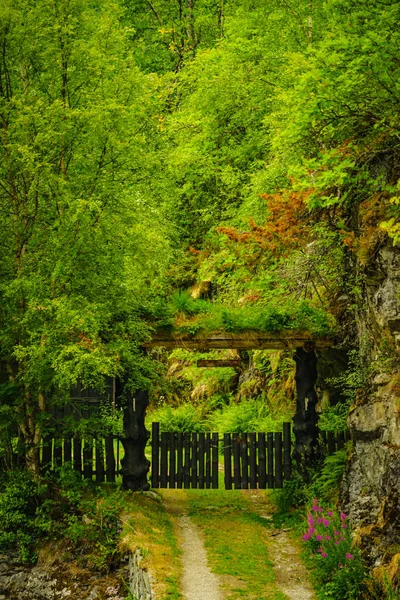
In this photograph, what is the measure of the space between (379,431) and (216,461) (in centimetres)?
543

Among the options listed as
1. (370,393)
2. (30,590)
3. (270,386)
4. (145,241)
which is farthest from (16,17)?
(270,386)

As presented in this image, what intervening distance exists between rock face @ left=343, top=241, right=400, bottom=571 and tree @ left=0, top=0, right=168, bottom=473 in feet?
16.0

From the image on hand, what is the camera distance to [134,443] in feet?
54.9

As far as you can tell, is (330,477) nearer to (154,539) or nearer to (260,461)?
(260,461)

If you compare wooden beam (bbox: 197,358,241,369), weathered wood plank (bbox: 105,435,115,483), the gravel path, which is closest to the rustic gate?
weathered wood plank (bbox: 105,435,115,483)

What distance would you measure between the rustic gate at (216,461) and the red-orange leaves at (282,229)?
4562 mm

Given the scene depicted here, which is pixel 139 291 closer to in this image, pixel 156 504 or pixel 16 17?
pixel 156 504

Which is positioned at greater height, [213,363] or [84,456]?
[213,363]

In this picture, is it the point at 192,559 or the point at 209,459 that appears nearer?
the point at 192,559

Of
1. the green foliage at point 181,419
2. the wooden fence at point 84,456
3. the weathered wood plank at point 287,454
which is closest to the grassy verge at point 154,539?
the wooden fence at point 84,456

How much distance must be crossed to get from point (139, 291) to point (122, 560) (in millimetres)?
5772

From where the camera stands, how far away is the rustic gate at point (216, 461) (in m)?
17.2

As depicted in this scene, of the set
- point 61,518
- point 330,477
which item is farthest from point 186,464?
point 330,477

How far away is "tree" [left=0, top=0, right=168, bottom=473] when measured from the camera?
1457 centimetres
